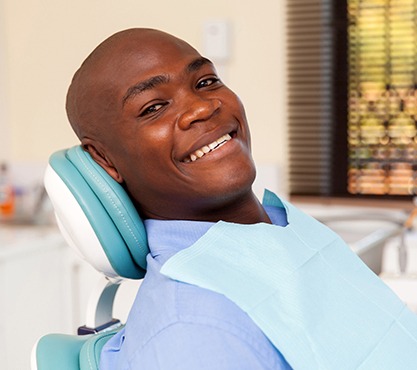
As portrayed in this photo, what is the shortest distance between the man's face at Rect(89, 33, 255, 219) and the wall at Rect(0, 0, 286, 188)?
168 cm

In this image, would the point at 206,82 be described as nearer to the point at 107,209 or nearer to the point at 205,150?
the point at 205,150

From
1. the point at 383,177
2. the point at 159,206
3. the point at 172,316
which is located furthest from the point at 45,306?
the point at 172,316

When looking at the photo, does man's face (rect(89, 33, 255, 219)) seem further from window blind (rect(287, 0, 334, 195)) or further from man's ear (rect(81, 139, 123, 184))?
window blind (rect(287, 0, 334, 195))

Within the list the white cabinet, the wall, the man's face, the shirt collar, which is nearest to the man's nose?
the man's face

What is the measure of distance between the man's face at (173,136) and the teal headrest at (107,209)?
35 millimetres

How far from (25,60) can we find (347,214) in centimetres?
148

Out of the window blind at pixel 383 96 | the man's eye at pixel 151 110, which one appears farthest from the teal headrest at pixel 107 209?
the window blind at pixel 383 96

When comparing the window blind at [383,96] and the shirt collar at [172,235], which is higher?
the shirt collar at [172,235]

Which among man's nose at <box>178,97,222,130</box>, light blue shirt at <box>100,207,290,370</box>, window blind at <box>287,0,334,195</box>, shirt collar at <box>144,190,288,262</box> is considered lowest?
window blind at <box>287,0,334,195</box>

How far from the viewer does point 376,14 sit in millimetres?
2816

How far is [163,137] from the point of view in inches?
43.5

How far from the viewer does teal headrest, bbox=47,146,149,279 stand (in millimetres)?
1135

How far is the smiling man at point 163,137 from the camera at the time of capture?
111cm

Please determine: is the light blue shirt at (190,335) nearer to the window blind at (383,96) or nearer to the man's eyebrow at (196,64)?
the man's eyebrow at (196,64)
